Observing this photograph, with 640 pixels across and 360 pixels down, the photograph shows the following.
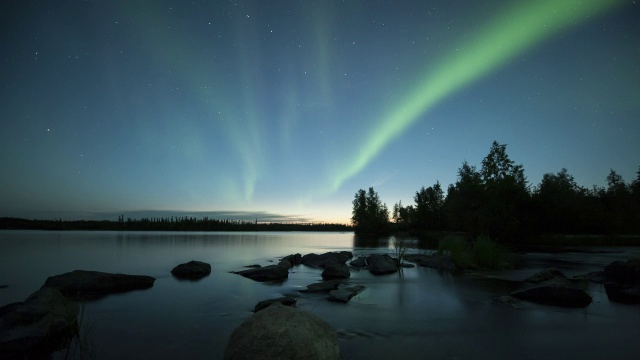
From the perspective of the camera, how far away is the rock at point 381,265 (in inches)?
819

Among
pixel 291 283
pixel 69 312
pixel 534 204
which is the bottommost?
pixel 291 283

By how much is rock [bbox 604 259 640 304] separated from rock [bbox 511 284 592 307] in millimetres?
1692

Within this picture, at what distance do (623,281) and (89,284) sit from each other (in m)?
24.2

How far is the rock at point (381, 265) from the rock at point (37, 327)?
16323 millimetres

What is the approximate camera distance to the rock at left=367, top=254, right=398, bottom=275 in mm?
20797

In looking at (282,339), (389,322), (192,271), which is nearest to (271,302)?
(389,322)

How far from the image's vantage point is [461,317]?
10.1 metres

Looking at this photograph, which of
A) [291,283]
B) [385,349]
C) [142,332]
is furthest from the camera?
[291,283]

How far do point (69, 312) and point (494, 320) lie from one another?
1153 cm

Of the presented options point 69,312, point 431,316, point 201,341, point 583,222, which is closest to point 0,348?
point 69,312

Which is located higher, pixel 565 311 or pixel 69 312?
pixel 69 312

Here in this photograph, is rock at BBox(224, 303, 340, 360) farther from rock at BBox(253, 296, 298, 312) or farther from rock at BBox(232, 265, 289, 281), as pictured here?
rock at BBox(232, 265, 289, 281)

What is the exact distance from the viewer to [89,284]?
1391 cm

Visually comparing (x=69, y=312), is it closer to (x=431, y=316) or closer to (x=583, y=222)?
(x=431, y=316)
